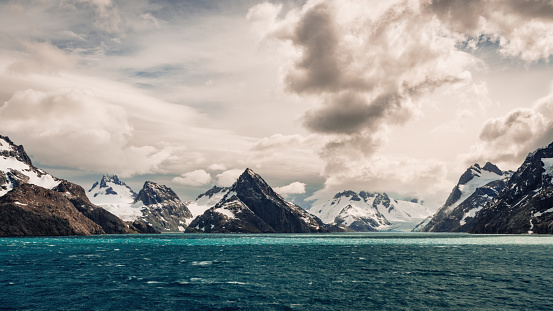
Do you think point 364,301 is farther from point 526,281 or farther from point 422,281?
point 526,281

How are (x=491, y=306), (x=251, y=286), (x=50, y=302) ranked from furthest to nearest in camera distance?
(x=251, y=286), (x=50, y=302), (x=491, y=306)

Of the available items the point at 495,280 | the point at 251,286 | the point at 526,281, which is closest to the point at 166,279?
the point at 251,286

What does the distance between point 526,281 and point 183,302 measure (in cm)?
5557

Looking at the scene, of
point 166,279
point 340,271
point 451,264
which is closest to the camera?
point 166,279

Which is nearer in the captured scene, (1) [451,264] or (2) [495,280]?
(2) [495,280]

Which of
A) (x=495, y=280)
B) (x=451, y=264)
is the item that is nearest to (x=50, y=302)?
(x=495, y=280)

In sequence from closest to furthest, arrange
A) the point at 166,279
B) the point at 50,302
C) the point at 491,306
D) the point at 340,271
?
the point at 491,306
the point at 50,302
the point at 166,279
the point at 340,271

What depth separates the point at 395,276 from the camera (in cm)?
7012

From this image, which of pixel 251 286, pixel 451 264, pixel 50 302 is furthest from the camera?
pixel 451 264

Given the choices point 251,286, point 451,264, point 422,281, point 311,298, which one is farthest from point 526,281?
point 251,286

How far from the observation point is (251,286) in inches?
2381

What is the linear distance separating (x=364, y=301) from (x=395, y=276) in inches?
943

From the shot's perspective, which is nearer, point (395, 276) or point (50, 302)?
point (50, 302)

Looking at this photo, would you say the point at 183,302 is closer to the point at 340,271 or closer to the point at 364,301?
the point at 364,301
